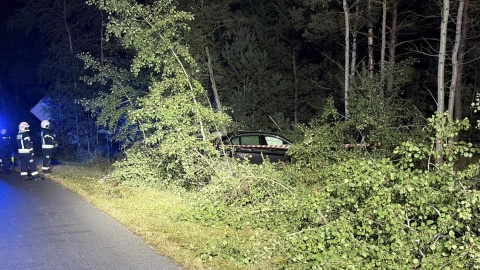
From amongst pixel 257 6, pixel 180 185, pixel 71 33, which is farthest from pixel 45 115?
pixel 180 185

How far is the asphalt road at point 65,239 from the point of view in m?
6.05

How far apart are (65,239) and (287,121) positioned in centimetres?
1520

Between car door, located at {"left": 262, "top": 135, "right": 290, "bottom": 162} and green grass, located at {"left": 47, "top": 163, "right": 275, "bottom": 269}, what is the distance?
397 cm

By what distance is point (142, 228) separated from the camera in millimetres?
7637

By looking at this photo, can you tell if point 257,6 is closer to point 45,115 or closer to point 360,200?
point 45,115

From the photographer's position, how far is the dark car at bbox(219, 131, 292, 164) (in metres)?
13.8

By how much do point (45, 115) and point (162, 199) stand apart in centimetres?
1661

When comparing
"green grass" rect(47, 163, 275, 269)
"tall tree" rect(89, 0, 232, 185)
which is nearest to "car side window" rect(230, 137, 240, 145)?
"tall tree" rect(89, 0, 232, 185)

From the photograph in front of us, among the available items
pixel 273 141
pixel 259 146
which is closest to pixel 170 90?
pixel 259 146

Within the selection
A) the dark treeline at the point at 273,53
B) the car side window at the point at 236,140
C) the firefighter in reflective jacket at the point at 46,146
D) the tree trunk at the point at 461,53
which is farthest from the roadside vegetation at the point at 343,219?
the dark treeline at the point at 273,53

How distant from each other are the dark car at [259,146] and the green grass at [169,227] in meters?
3.44

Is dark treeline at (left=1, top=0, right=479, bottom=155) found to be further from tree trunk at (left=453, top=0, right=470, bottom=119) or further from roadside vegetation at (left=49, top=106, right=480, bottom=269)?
roadside vegetation at (left=49, top=106, right=480, bottom=269)

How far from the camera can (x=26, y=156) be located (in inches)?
583

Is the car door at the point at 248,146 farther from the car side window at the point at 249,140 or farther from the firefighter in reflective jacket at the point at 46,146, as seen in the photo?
the firefighter in reflective jacket at the point at 46,146
